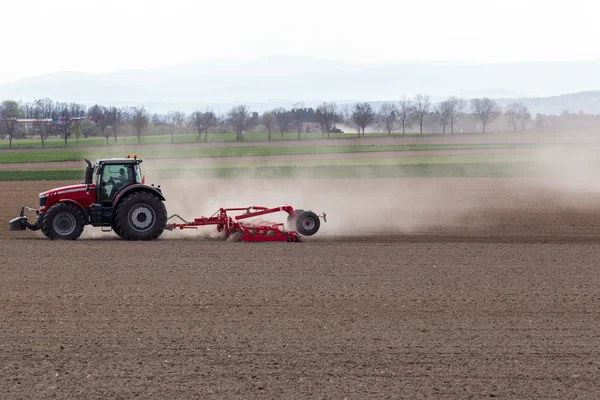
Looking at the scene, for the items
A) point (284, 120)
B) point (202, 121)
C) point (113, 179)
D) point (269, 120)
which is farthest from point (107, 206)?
point (284, 120)

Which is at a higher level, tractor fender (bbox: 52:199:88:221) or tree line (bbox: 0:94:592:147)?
tree line (bbox: 0:94:592:147)

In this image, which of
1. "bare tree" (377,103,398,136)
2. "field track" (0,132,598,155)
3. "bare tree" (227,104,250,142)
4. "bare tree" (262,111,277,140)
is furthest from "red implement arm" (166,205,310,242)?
"bare tree" (377,103,398,136)

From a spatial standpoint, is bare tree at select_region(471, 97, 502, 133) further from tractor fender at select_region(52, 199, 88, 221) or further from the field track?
tractor fender at select_region(52, 199, 88, 221)

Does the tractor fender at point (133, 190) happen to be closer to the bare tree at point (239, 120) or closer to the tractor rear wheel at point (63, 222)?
the tractor rear wheel at point (63, 222)

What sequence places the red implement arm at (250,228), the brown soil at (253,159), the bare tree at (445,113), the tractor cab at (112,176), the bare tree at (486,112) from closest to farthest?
the tractor cab at (112,176) → the red implement arm at (250,228) → the brown soil at (253,159) → the bare tree at (486,112) → the bare tree at (445,113)

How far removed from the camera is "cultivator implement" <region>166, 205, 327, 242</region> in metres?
19.0

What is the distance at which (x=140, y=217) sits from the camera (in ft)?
61.4

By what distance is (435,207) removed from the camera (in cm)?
2806

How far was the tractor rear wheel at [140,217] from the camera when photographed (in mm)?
18453

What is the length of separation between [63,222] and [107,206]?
3.76ft

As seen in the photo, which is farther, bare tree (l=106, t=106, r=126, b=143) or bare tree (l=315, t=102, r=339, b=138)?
bare tree (l=315, t=102, r=339, b=138)

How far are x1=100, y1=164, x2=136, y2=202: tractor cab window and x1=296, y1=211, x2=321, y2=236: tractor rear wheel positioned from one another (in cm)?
437

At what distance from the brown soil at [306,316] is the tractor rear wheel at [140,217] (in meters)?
0.46

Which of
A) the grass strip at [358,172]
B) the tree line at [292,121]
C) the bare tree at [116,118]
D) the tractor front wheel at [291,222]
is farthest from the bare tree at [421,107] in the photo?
the tractor front wheel at [291,222]
